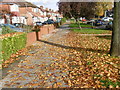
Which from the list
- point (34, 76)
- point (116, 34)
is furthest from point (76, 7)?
point (34, 76)

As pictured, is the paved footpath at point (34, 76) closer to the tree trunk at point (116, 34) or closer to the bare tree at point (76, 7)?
the tree trunk at point (116, 34)

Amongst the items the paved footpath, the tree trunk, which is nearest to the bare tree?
the tree trunk

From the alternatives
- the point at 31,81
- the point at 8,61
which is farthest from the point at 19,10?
the point at 31,81

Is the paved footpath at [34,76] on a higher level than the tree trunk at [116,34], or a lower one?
lower

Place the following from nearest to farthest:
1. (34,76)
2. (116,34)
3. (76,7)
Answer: (34,76) < (116,34) < (76,7)

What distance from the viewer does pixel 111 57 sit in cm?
727

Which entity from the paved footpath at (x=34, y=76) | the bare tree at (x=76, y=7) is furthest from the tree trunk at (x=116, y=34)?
the bare tree at (x=76, y=7)

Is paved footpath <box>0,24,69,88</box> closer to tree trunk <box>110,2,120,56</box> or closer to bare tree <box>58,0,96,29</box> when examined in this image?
tree trunk <box>110,2,120,56</box>

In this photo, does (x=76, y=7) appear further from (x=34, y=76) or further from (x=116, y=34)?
(x=34, y=76)

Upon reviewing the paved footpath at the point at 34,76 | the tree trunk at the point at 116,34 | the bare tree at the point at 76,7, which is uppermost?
the bare tree at the point at 76,7

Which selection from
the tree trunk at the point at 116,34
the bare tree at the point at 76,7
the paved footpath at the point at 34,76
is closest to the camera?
the paved footpath at the point at 34,76

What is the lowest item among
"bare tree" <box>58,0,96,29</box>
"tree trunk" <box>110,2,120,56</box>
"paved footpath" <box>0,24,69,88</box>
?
"paved footpath" <box>0,24,69,88</box>

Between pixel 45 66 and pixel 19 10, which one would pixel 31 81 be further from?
pixel 19 10

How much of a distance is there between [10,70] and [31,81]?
1659 millimetres
